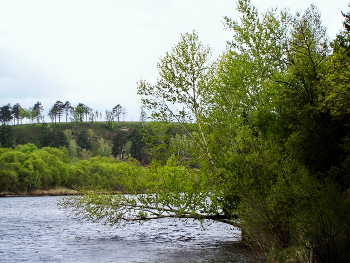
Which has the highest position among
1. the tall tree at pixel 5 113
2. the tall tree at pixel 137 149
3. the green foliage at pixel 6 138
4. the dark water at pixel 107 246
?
the tall tree at pixel 5 113

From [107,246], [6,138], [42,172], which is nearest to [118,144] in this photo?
[6,138]

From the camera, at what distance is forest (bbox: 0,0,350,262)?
45.2 feet

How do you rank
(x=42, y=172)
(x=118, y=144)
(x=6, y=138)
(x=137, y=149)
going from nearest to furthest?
(x=42, y=172) < (x=6, y=138) < (x=137, y=149) < (x=118, y=144)

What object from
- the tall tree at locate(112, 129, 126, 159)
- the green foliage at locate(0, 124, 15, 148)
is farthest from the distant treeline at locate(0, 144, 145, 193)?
the tall tree at locate(112, 129, 126, 159)

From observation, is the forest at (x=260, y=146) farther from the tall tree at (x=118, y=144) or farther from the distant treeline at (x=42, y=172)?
the tall tree at (x=118, y=144)

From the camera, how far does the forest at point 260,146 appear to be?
13773 mm

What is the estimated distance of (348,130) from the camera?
1853 centimetres

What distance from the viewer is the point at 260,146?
1733 cm

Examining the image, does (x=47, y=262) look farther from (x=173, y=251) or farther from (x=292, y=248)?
(x=292, y=248)

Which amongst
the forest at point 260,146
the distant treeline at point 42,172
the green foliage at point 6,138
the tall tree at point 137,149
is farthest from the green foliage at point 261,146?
the green foliage at point 6,138

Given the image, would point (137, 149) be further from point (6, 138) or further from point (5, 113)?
point (5, 113)

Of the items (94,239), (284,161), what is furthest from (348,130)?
(94,239)

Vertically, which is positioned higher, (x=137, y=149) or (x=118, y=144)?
(x=118, y=144)

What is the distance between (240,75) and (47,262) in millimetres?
18069
